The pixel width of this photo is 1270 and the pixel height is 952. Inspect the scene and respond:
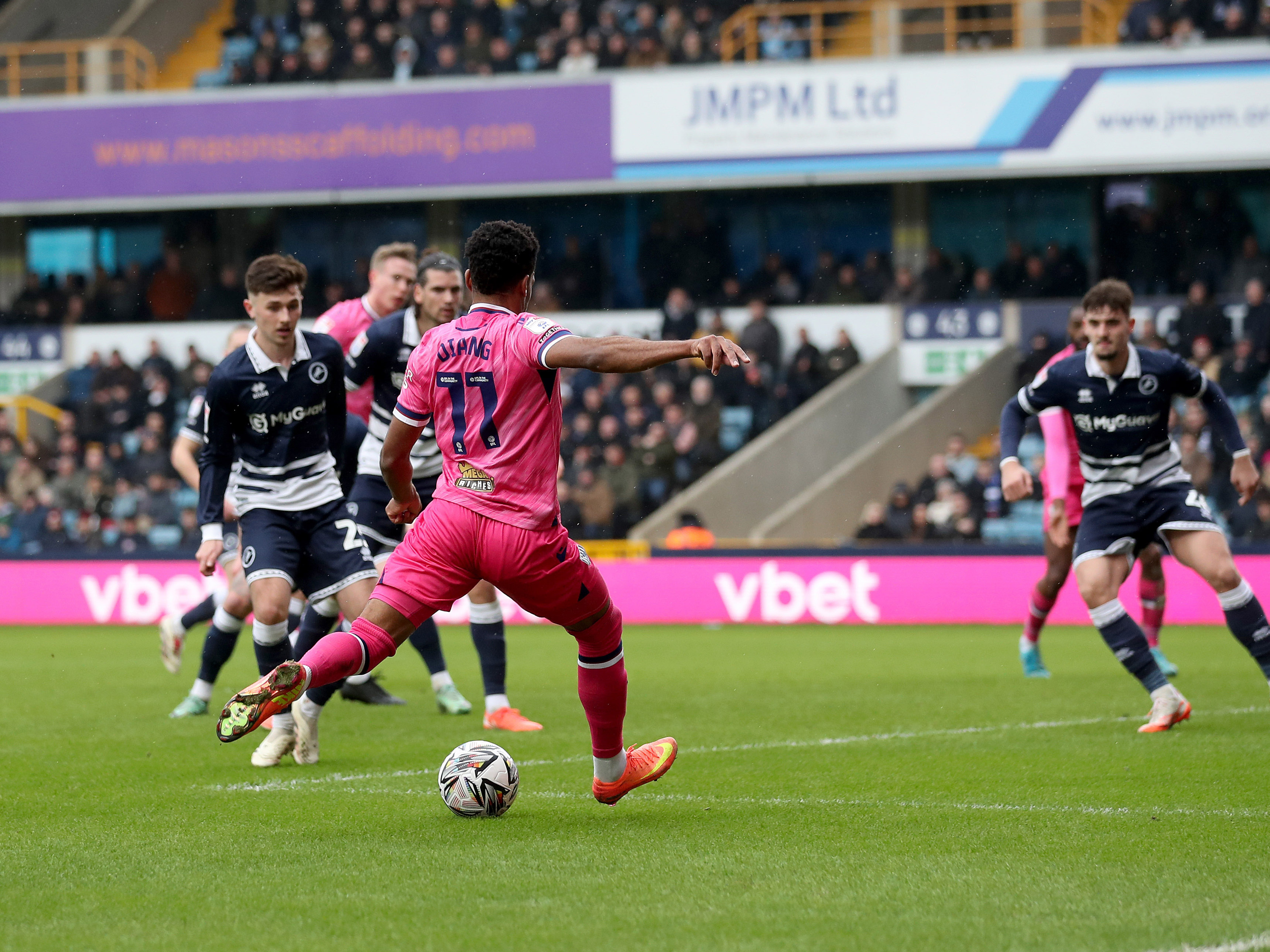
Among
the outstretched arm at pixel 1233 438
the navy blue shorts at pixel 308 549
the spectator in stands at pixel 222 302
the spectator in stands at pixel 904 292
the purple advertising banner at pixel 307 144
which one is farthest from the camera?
the spectator in stands at pixel 222 302

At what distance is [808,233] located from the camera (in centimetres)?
2542

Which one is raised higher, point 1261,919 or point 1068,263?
point 1068,263

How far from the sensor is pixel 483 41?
24500mm

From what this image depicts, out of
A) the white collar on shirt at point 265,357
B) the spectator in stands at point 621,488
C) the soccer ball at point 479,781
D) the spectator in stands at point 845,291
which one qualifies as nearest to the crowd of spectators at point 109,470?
the spectator in stands at point 621,488

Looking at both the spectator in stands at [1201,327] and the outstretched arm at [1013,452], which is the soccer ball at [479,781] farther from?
the spectator in stands at [1201,327]

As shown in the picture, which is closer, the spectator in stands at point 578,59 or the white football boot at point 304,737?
the white football boot at point 304,737

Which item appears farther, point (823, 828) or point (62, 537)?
point (62, 537)

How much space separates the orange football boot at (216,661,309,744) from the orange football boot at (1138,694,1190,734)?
175 inches

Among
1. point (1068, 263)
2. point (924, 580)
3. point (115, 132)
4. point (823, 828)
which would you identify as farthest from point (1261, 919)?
→ point (115, 132)

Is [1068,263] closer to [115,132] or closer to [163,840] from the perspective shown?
[115,132]

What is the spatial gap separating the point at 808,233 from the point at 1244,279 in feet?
20.9

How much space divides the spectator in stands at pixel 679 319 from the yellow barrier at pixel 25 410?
913 centimetres

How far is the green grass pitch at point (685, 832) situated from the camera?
414cm

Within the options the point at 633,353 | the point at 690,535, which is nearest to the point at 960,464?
the point at 690,535
